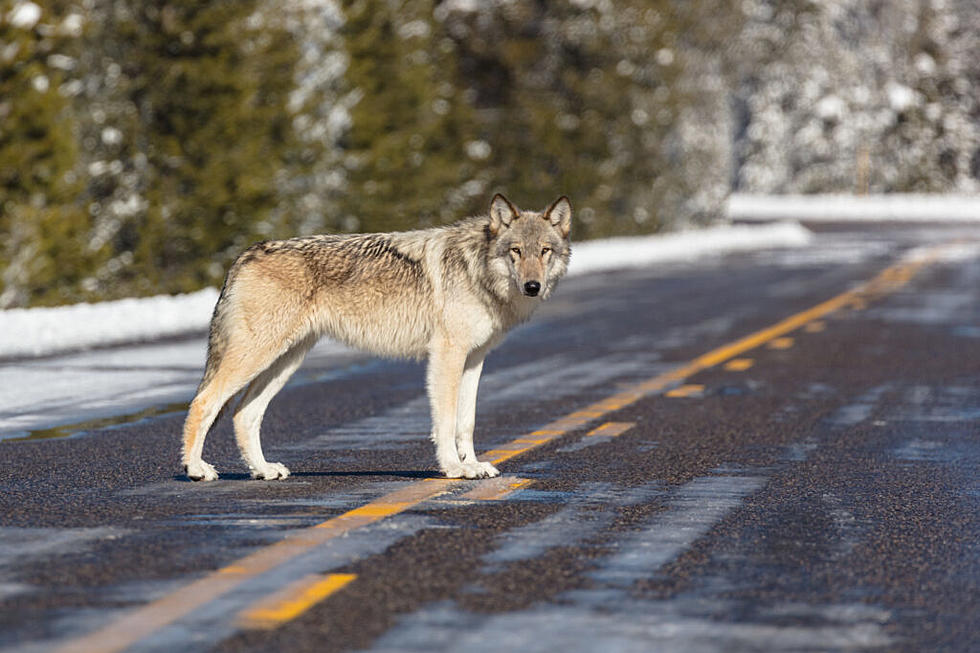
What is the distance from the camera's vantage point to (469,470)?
958 centimetres

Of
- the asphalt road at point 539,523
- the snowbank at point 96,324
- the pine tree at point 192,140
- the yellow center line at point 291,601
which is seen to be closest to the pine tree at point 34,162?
the snowbank at point 96,324

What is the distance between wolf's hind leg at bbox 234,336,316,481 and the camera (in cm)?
970

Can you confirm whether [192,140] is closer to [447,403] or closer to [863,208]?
[447,403]

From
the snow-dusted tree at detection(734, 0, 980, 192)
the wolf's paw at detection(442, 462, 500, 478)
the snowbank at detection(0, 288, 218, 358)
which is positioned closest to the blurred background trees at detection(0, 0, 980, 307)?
the snowbank at detection(0, 288, 218, 358)

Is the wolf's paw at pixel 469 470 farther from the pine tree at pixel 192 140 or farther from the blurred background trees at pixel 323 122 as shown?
the pine tree at pixel 192 140

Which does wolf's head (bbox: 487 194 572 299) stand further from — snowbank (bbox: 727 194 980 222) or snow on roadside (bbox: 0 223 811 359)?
snowbank (bbox: 727 194 980 222)

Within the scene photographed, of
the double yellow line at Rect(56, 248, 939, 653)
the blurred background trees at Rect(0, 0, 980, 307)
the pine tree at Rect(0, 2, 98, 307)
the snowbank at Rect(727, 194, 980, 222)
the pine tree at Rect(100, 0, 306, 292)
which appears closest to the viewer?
the double yellow line at Rect(56, 248, 939, 653)

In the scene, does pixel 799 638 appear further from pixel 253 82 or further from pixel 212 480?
pixel 253 82

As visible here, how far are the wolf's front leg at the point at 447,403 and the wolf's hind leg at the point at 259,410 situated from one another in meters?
0.85

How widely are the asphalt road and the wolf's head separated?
1.07 meters

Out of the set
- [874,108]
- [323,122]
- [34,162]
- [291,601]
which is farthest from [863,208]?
[291,601]

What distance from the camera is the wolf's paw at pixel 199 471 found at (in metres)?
9.51

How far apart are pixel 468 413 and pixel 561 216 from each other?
121 cm

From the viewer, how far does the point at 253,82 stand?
1077 inches
